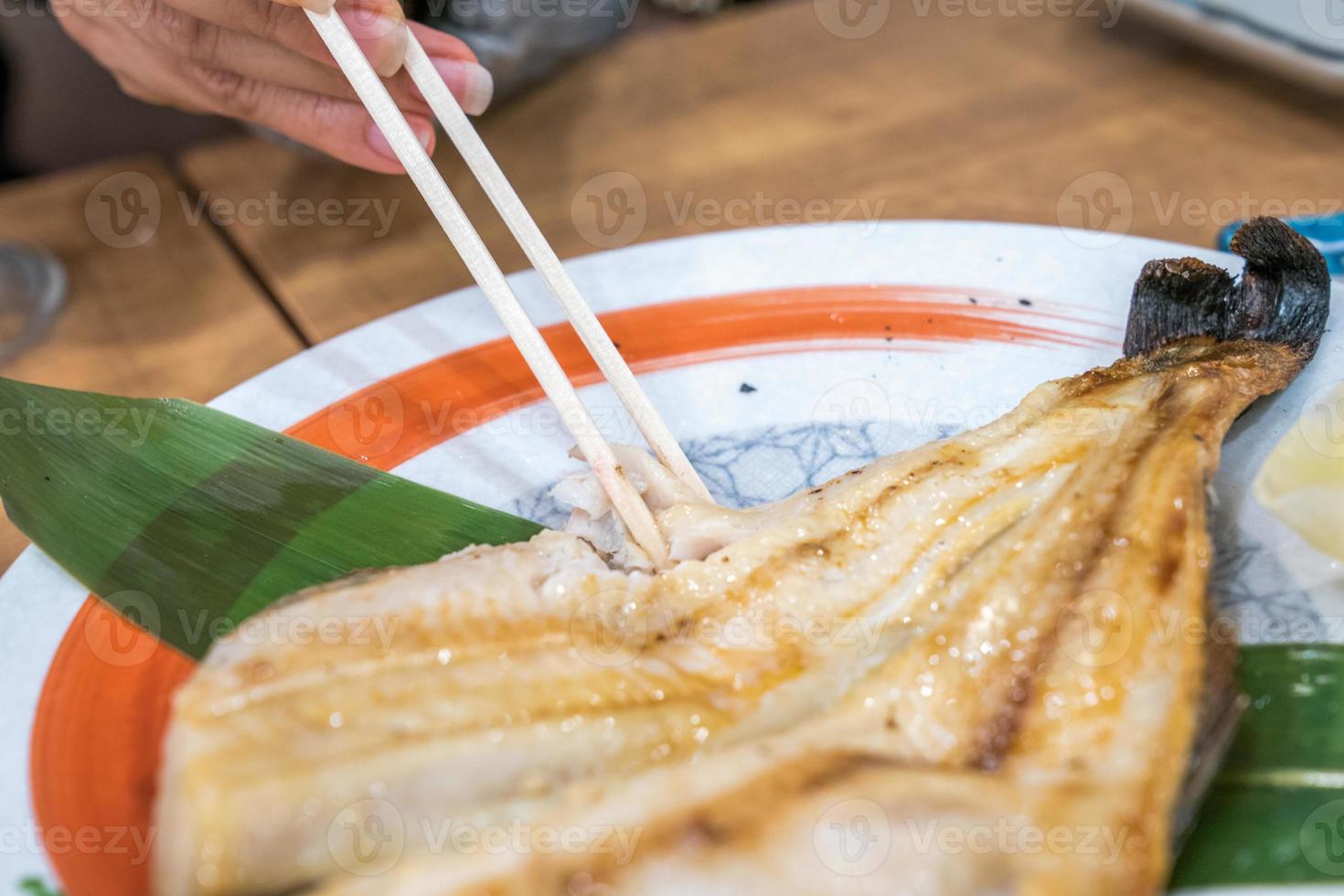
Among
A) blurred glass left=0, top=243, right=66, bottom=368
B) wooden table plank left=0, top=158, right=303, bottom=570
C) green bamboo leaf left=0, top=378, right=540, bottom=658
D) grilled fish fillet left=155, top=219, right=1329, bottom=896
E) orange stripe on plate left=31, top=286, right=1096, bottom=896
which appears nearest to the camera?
grilled fish fillet left=155, top=219, right=1329, bottom=896

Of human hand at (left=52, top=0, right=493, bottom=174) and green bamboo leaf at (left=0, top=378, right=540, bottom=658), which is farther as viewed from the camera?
human hand at (left=52, top=0, right=493, bottom=174)

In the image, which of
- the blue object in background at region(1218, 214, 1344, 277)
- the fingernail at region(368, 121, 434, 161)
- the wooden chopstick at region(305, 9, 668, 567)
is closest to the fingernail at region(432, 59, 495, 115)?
the fingernail at region(368, 121, 434, 161)

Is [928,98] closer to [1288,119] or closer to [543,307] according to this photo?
[1288,119]

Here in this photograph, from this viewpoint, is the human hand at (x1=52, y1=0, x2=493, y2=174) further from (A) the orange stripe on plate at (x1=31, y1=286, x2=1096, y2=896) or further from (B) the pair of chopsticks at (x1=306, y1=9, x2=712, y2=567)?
(A) the orange stripe on plate at (x1=31, y1=286, x2=1096, y2=896)

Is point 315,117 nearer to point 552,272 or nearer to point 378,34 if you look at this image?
point 378,34

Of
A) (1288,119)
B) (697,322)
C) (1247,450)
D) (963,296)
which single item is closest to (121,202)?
(697,322)

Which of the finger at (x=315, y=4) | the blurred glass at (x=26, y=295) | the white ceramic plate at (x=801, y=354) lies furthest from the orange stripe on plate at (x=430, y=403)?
the blurred glass at (x=26, y=295)

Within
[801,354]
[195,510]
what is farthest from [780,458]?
[195,510]
